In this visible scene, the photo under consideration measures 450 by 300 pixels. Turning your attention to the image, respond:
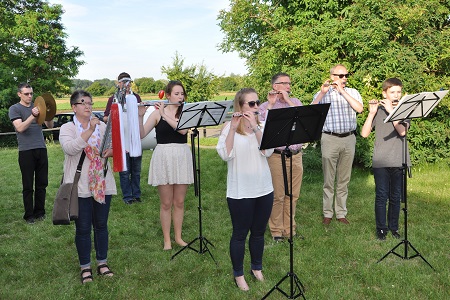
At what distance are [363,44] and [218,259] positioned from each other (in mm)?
6103

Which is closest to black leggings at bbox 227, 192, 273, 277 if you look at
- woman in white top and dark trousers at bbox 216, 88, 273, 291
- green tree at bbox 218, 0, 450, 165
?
woman in white top and dark trousers at bbox 216, 88, 273, 291

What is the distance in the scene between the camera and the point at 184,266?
4.98m

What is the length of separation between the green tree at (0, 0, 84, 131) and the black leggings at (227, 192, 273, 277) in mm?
30757

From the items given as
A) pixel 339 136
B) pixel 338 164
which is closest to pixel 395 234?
pixel 338 164

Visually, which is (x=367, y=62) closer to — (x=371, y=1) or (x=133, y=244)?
(x=371, y=1)

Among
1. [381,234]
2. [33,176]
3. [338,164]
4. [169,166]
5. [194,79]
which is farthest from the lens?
[194,79]

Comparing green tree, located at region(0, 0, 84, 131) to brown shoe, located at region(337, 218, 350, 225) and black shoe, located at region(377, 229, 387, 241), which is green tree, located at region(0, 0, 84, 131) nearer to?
brown shoe, located at region(337, 218, 350, 225)

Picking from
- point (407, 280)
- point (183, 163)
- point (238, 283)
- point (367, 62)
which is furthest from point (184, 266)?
point (367, 62)

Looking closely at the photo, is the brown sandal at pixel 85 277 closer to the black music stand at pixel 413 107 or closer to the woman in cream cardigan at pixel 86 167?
the woman in cream cardigan at pixel 86 167

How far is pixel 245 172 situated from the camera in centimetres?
408

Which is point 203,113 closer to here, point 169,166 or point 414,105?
point 169,166

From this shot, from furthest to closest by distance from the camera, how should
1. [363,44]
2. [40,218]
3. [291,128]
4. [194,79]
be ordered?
[194,79], [363,44], [40,218], [291,128]

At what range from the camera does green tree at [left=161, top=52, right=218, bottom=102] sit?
26.0 meters

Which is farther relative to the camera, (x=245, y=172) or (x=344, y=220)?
(x=344, y=220)
